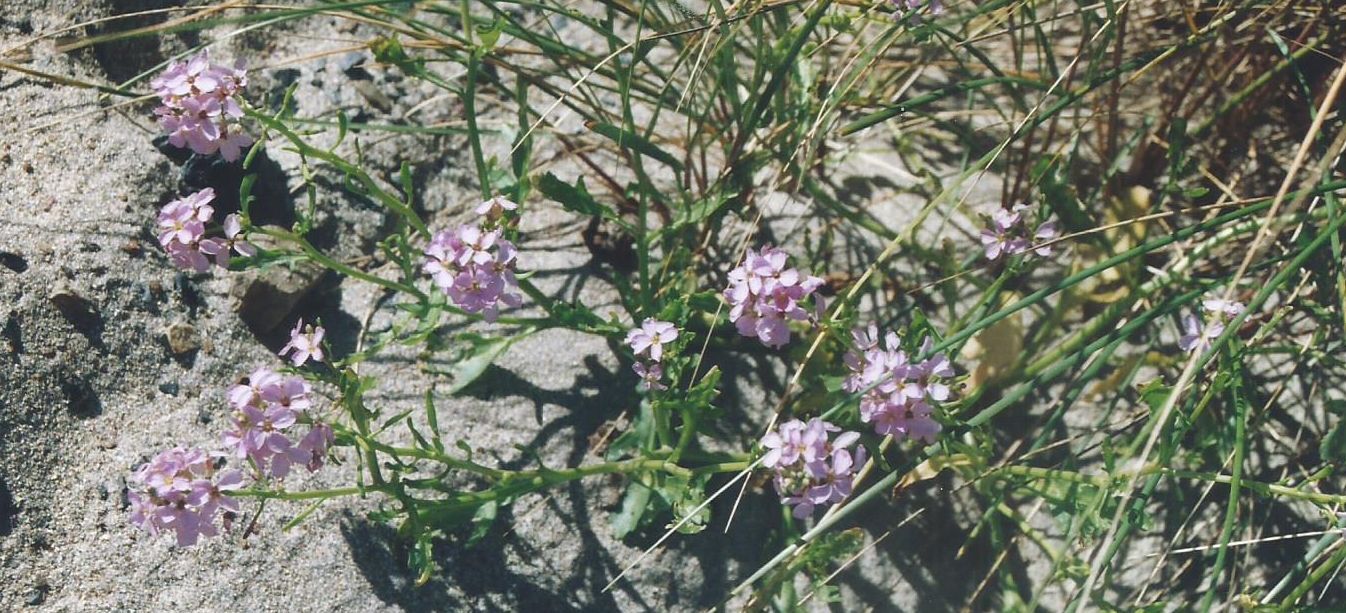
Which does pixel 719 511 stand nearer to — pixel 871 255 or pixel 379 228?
pixel 871 255

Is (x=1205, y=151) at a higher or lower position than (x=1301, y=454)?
higher

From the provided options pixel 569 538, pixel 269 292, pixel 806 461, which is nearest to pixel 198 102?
pixel 269 292

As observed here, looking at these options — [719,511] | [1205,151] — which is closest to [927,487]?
[719,511]

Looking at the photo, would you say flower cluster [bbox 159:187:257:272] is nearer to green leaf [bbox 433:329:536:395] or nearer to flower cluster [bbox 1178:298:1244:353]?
green leaf [bbox 433:329:536:395]

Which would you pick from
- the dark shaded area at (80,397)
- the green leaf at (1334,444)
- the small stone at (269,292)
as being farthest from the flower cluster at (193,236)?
the green leaf at (1334,444)

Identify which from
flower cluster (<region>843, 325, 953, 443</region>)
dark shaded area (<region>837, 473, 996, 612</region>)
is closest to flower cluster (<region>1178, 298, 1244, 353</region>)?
flower cluster (<region>843, 325, 953, 443</region>)

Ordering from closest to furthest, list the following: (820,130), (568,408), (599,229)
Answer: (820,130) → (568,408) → (599,229)

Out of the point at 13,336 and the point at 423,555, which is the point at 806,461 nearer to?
the point at 423,555

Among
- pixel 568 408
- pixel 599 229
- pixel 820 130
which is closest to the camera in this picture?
pixel 820 130
